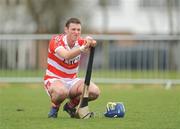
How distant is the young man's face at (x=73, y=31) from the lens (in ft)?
37.6

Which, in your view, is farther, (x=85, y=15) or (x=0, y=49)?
(x=85, y=15)

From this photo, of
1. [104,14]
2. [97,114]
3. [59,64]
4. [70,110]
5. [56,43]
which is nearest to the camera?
[56,43]

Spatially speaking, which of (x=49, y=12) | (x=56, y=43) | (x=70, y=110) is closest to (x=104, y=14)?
(x=49, y=12)

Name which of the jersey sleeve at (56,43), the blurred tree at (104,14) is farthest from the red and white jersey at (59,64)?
the blurred tree at (104,14)

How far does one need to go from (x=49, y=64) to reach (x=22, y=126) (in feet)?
5.98

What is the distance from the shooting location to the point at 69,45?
11.6 m

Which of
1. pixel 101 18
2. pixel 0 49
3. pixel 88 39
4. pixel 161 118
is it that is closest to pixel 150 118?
pixel 161 118

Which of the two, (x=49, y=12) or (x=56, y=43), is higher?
(x=56, y=43)

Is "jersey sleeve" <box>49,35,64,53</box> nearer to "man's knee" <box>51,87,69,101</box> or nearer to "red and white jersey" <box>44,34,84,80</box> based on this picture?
"red and white jersey" <box>44,34,84,80</box>

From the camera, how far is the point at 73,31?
11484 millimetres

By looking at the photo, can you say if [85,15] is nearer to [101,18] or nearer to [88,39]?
[101,18]

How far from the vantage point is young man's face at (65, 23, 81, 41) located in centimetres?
1145

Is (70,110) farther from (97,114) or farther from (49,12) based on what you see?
(49,12)

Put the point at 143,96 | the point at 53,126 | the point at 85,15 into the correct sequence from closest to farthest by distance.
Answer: the point at 53,126
the point at 143,96
the point at 85,15
